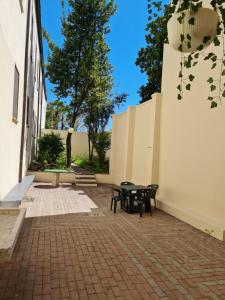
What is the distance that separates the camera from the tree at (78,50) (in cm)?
1536

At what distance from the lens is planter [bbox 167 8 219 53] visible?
7.38 ft

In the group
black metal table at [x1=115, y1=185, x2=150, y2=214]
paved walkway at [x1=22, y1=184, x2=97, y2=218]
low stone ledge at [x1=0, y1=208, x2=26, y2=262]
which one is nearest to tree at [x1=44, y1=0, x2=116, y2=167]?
paved walkway at [x1=22, y1=184, x2=97, y2=218]

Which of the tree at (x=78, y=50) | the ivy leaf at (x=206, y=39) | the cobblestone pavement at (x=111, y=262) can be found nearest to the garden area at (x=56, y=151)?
the tree at (x=78, y=50)

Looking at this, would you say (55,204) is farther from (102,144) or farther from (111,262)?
(102,144)

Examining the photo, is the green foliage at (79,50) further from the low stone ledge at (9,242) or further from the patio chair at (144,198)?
the low stone ledge at (9,242)

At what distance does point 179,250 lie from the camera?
4699 mm

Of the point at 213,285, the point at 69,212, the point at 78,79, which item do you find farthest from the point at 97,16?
the point at 213,285

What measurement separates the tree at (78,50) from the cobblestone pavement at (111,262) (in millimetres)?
10722

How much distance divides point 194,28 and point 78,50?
580 inches

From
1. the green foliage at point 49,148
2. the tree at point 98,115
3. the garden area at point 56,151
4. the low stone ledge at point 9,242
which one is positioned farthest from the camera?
the tree at point 98,115

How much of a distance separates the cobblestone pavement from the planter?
114 inches

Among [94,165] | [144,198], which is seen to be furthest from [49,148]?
[144,198]

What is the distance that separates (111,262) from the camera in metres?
4.03

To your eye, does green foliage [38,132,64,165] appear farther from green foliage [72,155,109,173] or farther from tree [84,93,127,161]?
tree [84,93,127,161]
